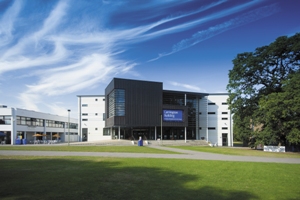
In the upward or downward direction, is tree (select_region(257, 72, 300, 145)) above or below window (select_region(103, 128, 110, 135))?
above

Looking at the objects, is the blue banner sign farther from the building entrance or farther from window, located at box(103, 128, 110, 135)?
window, located at box(103, 128, 110, 135)

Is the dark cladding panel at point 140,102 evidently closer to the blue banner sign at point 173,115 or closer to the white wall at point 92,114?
the blue banner sign at point 173,115

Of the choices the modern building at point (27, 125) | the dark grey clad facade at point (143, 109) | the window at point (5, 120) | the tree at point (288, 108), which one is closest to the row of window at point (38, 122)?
the modern building at point (27, 125)

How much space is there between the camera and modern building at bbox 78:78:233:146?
187 feet

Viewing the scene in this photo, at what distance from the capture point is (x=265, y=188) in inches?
370

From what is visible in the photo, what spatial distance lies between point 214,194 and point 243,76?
36433 mm

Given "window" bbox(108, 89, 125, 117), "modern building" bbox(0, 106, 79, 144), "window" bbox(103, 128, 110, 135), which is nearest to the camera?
"modern building" bbox(0, 106, 79, 144)

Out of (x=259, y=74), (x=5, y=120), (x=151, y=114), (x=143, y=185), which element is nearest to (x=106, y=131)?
(x=151, y=114)

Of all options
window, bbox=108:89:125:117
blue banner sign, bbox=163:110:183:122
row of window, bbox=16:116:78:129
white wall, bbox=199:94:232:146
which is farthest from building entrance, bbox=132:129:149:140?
row of window, bbox=16:116:78:129

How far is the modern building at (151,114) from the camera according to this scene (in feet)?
187

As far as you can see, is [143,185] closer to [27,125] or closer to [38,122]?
[27,125]

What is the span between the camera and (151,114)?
193 ft

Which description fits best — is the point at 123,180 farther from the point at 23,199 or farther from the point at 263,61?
the point at 263,61

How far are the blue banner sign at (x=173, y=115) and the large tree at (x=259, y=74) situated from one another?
2126 cm
